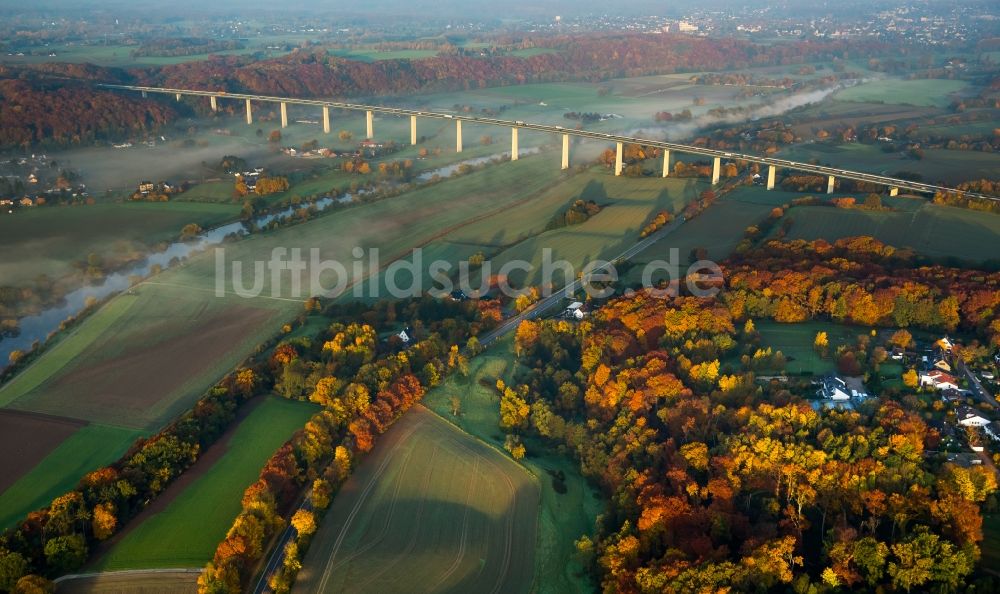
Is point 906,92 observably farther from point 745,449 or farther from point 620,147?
point 745,449

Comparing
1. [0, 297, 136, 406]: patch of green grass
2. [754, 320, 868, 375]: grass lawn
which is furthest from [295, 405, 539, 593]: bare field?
[0, 297, 136, 406]: patch of green grass

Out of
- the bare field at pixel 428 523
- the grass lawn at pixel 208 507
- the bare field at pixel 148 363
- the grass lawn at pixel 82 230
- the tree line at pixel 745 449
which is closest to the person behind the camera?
the tree line at pixel 745 449

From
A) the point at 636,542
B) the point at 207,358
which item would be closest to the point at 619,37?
the point at 207,358

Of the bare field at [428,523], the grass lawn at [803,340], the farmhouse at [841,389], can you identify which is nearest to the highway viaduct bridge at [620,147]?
the grass lawn at [803,340]

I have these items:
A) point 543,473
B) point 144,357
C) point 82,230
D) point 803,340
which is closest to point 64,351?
point 144,357

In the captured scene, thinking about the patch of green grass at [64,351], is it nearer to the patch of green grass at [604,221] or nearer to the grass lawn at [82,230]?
the grass lawn at [82,230]

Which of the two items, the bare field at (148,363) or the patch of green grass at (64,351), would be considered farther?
the patch of green grass at (64,351)

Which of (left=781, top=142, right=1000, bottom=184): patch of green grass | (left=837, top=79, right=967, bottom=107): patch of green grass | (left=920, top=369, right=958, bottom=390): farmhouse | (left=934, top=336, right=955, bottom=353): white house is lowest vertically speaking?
(left=920, top=369, right=958, bottom=390): farmhouse

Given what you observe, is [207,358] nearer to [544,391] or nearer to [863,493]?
[544,391]

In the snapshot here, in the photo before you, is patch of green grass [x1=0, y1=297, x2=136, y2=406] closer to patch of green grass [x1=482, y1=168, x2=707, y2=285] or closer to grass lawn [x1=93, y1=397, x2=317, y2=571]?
grass lawn [x1=93, y1=397, x2=317, y2=571]
